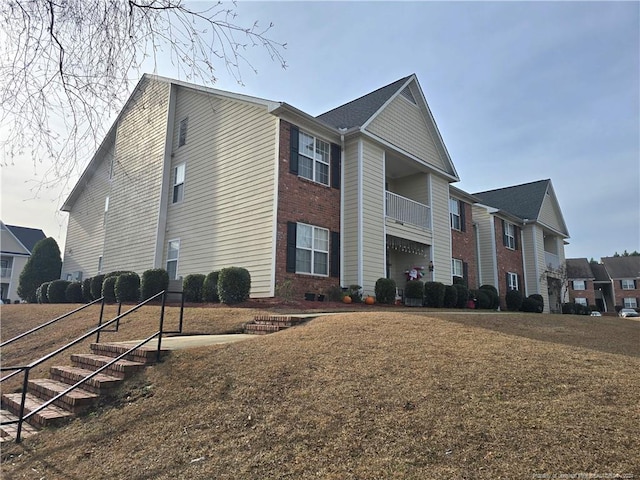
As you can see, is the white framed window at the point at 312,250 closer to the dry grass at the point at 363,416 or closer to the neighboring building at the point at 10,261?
the dry grass at the point at 363,416

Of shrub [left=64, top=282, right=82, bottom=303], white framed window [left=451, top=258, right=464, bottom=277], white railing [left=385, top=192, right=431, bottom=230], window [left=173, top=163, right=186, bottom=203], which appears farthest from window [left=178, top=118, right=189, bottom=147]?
white framed window [left=451, top=258, right=464, bottom=277]

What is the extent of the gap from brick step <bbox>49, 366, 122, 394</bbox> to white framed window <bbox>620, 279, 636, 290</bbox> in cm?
7103

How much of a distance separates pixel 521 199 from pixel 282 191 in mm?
22315

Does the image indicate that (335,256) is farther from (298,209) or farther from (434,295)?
(434,295)

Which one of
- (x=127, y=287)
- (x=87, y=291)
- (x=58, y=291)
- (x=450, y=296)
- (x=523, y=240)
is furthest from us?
(x=523, y=240)

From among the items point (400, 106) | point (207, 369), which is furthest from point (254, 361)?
point (400, 106)

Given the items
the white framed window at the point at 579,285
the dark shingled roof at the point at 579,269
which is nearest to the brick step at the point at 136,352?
the dark shingled roof at the point at 579,269

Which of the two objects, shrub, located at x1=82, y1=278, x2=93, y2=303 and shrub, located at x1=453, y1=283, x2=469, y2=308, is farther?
shrub, located at x1=82, y1=278, x2=93, y2=303

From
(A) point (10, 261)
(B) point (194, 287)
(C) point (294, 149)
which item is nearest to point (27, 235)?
(A) point (10, 261)

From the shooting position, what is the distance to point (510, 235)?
1083 inches

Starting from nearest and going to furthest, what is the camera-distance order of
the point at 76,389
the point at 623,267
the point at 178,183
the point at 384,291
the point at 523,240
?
the point at 76,389, the point at 384,291, the point at 178,183, the point at 523,240, the point at 623,267

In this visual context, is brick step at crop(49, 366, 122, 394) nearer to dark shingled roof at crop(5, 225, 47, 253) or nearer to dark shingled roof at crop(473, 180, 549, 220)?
dark shingled roof at crop(473, 180, 549, 220)

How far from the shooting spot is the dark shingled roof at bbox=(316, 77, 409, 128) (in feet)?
52.9

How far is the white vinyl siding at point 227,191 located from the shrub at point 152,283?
149 cm
